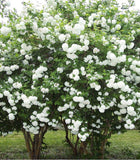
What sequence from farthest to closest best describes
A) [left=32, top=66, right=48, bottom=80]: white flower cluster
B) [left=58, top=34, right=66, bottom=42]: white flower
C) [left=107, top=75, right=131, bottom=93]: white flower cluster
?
[left=32, top=66, right=48, bottom=80]: white flower cluster → [left=58, top=34, right=66, bottom=42]: white flower → [left=107, top=75, right=131, bottom=93]: white flower cluster

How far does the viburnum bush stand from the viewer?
13.0ft

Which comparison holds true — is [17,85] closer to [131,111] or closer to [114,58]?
[114,58]

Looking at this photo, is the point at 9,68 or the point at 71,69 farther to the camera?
the point at 9,68

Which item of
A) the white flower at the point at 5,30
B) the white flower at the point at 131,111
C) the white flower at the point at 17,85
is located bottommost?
the white flower at the point at 131,111

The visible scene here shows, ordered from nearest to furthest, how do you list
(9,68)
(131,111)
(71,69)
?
(131,111), (71,69), (9,68)

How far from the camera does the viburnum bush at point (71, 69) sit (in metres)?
3.97

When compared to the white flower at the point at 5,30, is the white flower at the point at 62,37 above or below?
below

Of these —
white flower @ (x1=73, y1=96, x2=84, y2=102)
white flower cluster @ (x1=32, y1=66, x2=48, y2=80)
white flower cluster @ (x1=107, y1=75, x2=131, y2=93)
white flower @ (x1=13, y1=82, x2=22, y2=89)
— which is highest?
white flower cluster @ (x1=32, y1=66, x2=48, y2=80)

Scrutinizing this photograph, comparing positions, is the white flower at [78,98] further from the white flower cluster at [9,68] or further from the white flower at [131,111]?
the white flower cluster at [9,68]

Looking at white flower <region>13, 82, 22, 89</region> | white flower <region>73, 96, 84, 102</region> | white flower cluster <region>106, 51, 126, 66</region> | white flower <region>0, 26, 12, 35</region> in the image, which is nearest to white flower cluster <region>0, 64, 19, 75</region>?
white flower <region>13, 82, 22, 89</region>

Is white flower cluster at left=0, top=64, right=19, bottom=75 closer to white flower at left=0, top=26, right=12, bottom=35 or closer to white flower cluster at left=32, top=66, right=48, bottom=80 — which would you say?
white flower cluster at left=32, top=66, right=48, bottom=80

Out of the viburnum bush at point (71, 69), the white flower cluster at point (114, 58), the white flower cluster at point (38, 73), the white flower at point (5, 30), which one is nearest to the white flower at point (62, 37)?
the viburnum bush at point (71, 69)

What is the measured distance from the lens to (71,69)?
4.22 meters

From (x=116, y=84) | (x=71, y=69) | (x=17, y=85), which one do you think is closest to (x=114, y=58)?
(x=116, y=84)
